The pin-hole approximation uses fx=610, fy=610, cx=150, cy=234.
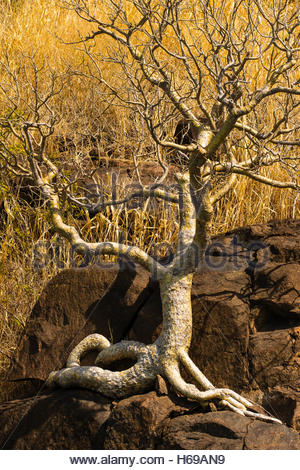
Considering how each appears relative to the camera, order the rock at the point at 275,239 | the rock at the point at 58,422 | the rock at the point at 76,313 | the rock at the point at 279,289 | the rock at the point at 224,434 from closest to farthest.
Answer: the rock at the point at 224,434, the rock at the point at 58,422, the rock at the point at 279,289, the rock at the point at 275,239, the rock at the point at 76,313

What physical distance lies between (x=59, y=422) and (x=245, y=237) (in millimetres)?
1894

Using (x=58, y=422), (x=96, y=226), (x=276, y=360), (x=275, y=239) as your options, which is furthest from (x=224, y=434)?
(x=96, y=226)

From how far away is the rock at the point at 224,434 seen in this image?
11.0ft

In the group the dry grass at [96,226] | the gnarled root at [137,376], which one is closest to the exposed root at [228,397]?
the gnarled root at [137,376]

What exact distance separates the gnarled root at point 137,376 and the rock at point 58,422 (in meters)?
0.09

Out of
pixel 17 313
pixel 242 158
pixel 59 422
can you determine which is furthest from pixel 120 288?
pixel 242 158

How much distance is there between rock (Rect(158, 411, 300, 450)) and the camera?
3.36m

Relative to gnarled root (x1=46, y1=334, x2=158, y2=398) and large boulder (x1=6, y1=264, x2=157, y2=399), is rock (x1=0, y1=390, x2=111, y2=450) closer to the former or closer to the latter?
gnarled root (x1=46, y1=334, x2=158, y2=398)

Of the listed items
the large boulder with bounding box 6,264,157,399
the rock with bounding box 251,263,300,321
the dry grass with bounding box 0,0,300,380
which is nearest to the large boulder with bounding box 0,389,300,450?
the large boulder with bounding box 6,264,157,399

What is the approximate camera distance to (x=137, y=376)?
13.0 ft

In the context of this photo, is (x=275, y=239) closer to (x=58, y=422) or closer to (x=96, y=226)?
(x=58, y=422)

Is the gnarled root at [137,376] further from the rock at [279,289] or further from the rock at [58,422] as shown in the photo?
the rock at [279,289]

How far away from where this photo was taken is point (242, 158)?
6.32 m

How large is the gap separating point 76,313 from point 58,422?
3.12 ft
